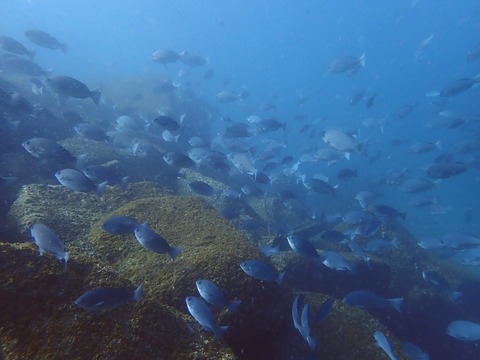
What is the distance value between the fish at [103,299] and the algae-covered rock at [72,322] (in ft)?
0.39

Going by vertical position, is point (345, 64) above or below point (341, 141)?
above

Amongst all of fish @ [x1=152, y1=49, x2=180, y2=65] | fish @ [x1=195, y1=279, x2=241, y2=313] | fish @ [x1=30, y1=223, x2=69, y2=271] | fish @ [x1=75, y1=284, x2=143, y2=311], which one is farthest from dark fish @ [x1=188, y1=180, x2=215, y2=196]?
fish @ [x1=152, y1=49, x2=180, y2=65]

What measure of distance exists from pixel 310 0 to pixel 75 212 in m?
136

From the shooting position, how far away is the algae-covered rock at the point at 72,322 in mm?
2773

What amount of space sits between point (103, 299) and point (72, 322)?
351 mm

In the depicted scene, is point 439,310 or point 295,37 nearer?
point 439,310

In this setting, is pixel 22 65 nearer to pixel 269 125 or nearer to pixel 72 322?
pixel 269 125

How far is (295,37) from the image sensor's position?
527ft

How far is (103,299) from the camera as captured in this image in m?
3.01

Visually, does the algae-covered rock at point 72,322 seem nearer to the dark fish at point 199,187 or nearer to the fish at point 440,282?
the dark fish at point 199,187

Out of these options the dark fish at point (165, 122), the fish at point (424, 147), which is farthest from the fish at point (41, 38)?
the fish at point (424, 147)


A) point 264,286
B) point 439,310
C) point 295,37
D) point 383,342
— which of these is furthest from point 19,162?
point 295,37

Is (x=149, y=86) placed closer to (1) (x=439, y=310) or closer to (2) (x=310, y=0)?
(1) (x=439, y=310)

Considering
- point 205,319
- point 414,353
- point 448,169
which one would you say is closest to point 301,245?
point 414,353
